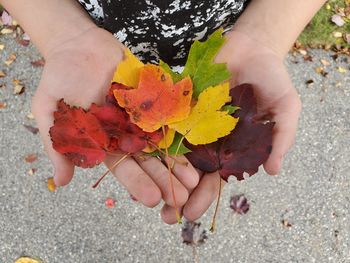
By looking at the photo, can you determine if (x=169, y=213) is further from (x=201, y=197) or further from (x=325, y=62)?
(x=325, y=62)

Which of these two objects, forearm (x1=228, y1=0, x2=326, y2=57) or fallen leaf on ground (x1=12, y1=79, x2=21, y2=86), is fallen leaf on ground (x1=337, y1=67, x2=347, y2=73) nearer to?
forearm (x1=228, y1=0, x2=326, y2=57)

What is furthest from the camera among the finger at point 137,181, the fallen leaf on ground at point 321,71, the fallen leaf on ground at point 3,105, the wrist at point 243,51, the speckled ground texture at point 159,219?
the fallen leaf on ground at point 321,71

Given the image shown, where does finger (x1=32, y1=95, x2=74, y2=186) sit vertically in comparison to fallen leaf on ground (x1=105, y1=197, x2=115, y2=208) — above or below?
above

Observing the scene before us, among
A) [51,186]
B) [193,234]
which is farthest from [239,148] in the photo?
[51,186]

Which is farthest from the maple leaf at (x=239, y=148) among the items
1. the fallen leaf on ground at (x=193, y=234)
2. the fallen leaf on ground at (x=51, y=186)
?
the fallen leaf on ground at (x=51, y=186)

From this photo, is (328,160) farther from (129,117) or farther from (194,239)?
(129,117)

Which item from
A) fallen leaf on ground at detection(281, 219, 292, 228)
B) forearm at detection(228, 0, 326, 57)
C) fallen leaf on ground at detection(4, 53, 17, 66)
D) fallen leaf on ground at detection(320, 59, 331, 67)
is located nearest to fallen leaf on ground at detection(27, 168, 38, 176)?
fallen leaf on ground at detection(4, 53, 17, 66)

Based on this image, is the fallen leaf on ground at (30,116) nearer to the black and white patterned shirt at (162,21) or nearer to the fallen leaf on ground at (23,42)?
the fallen leaf on ground at (23,42)
